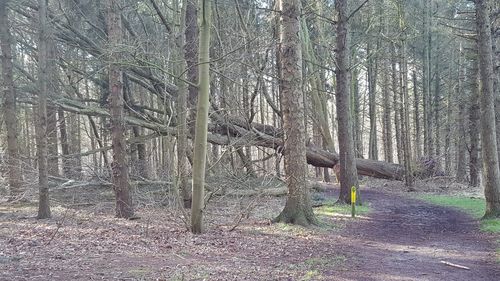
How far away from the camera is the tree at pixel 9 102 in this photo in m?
12.0

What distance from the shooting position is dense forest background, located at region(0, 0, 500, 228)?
33.1 ft

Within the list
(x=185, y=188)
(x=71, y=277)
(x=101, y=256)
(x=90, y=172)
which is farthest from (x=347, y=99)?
(x=71, y=277)

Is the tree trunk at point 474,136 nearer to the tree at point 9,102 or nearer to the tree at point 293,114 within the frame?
the tree at point 293,114

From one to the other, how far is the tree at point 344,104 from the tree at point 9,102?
9.58 meters

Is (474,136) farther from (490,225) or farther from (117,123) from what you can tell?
(117,123)

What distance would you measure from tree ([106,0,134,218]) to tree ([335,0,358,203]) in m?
6.71

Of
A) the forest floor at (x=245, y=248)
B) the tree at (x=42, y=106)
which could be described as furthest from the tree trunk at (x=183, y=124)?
the tree at (x=42, y=106)

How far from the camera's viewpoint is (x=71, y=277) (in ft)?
18.0

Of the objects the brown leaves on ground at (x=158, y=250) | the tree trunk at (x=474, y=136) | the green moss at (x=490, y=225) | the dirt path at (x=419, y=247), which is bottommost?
the dirt path at (x=419, y=247)

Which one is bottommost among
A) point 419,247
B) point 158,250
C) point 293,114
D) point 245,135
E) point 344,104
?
point 419,247

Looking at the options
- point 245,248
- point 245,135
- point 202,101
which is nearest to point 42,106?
point 202,101

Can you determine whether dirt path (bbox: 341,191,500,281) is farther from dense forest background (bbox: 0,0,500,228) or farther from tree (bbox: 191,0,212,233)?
tree (bbox: 191,0,212,233)

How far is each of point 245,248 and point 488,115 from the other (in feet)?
23.7

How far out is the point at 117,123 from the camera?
10.7 meters
